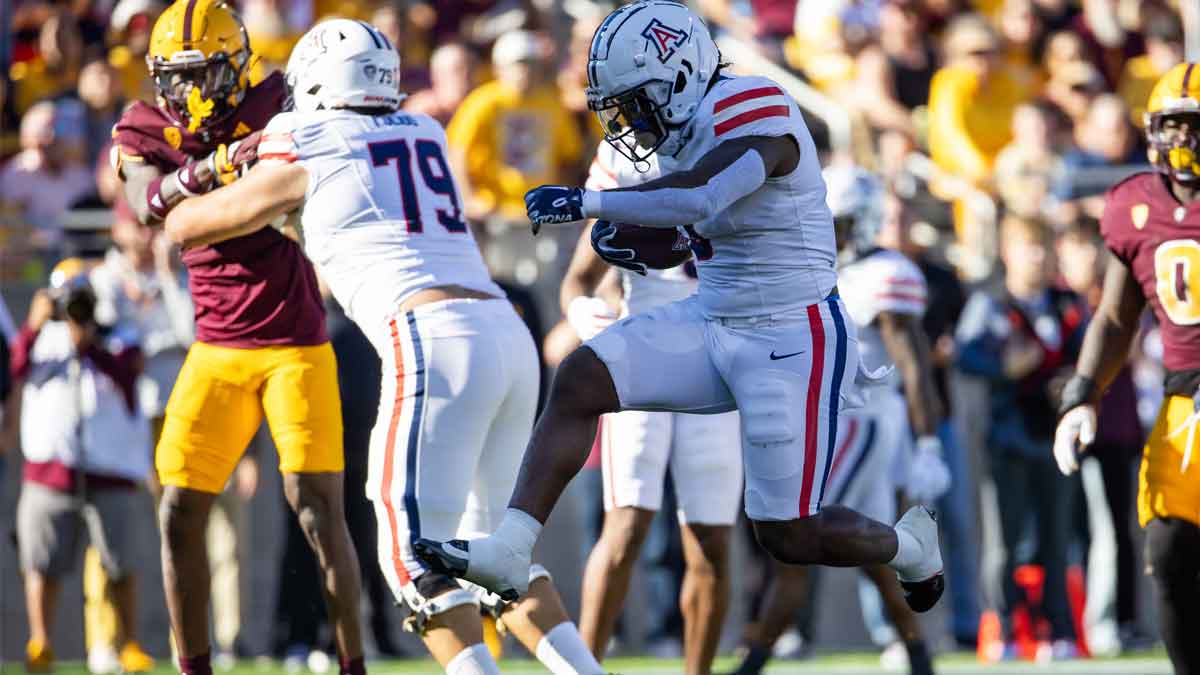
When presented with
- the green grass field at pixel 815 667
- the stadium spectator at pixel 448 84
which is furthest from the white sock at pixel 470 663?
the stadium spectator at pixel 448 84

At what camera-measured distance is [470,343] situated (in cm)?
580

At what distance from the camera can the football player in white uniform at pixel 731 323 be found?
17.2 ft

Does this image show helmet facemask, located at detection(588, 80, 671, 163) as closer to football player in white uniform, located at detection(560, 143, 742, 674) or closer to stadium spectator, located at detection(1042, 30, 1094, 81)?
football player in white uniform, located at detection(560, 143, 742, 674)

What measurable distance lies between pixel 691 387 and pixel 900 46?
7.17m

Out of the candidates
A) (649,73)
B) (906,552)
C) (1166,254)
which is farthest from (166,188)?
(1166,254)

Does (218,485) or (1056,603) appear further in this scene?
(1056,603)

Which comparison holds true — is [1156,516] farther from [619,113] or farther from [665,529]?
[665,529]

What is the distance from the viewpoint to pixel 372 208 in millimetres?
5871

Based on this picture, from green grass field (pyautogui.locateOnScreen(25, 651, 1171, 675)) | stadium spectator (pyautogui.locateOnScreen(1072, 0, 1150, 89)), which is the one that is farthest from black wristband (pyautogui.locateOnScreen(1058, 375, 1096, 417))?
stadium spectator (pyautogui.locateOnScreen(1072, 0, 1150, 89))

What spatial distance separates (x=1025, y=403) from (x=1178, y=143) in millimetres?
4093

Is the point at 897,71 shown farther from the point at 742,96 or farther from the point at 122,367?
the point at 742,96

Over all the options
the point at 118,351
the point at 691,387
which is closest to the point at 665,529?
the point at 118,351

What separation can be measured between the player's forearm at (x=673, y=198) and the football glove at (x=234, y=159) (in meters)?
1.40

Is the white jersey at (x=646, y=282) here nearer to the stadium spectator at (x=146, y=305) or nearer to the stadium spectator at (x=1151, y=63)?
the stadium spectator at (x=146, y=305)
